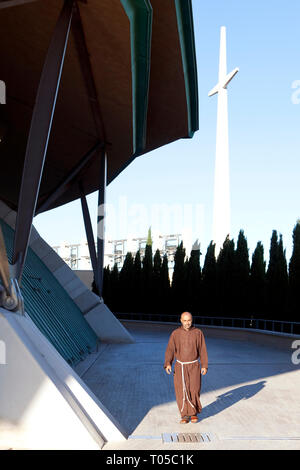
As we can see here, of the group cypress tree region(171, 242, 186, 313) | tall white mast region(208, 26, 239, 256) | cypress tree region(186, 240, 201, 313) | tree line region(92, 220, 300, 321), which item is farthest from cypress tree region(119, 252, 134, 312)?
tall white mast region(208, 26, 239, 256)

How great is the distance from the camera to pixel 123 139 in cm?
1753

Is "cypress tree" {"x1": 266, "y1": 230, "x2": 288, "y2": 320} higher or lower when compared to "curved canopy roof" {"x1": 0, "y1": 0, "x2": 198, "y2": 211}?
lower

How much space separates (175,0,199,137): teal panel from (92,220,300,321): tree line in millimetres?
6763

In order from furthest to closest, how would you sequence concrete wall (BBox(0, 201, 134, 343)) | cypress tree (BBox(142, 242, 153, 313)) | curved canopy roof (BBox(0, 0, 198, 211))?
cypress tree (BBox(142, 242, 153, 313)) → concrete wall (BBox(0, 201, 134, 343)) → curved canopy roof (BBox(0, 0, 198, 211))

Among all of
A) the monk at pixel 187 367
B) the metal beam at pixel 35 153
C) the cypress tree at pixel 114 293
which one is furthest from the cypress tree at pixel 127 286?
the monk at pixel 187 367

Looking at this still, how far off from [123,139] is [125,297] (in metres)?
15.7

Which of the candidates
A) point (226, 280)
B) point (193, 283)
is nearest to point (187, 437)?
point (226, 280)

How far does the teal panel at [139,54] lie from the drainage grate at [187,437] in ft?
Answer: 24.1

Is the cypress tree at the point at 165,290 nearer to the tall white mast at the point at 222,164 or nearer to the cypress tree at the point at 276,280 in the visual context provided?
the tall white mast at the point at 222,164

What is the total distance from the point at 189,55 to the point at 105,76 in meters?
2.33

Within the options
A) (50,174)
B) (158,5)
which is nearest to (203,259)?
(50,174)

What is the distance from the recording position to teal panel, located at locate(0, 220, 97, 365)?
11.4m

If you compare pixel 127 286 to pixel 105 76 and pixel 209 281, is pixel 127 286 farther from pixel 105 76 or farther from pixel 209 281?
pixel 105 76

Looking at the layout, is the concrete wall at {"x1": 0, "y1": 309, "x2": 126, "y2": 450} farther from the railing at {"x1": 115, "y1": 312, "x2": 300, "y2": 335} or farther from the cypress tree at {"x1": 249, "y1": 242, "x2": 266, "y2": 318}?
the cypress tree at {"x1": 249, "y1": 242, "x2": 266, "y2": 318}
